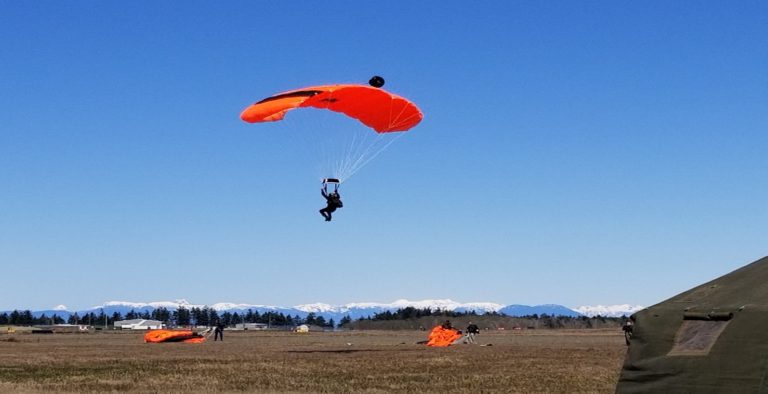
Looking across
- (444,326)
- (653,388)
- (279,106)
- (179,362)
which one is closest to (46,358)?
(179,362)

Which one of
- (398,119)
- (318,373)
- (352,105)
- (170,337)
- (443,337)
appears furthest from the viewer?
(170,337)

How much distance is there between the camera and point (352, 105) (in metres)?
35.9

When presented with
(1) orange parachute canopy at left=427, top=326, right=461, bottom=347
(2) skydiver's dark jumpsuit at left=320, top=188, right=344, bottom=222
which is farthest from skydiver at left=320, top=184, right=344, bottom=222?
(1) orange parachute canopy at left=427, top=326, right=461, bottom=347

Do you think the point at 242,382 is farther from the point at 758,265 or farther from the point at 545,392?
the point at 758,265

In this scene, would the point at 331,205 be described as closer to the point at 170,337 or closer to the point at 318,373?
the point at 318,373

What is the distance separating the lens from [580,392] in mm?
24781

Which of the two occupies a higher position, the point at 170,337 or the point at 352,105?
the point at 352,105

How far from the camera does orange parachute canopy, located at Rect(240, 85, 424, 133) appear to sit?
33.7 meters

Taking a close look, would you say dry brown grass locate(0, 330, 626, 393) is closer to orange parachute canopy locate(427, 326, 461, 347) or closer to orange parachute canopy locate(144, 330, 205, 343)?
orange parachute canopy locate(427, 326, 461, 347)

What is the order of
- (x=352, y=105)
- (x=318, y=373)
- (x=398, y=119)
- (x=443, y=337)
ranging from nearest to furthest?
(x=318, y=373) → (x=352, y=105) → (x=398, y=119) → (x=443, y=337)

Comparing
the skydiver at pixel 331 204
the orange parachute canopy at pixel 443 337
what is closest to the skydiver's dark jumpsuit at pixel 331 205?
the skydiver at pixel 331 204

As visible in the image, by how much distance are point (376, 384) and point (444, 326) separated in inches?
1318

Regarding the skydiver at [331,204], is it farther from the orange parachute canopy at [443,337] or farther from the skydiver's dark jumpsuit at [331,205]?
the orange parachute canopy at [443,337]

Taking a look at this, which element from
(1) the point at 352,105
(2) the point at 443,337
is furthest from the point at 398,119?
(2) the point at 443,337
